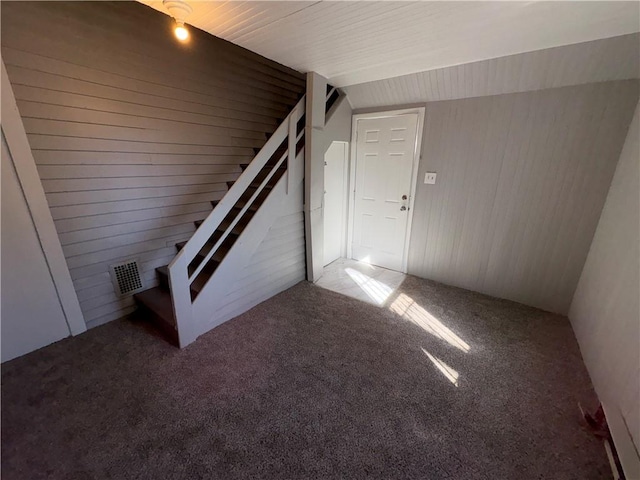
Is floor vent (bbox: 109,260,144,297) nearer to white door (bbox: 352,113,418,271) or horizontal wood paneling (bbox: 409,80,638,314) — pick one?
white door (bbox: 352,113,418,271)

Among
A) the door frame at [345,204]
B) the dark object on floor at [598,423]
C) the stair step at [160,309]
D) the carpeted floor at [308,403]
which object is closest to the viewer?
the carpeted floor at [308,403]

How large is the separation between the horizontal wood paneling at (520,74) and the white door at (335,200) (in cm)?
77

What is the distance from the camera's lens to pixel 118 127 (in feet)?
6.73

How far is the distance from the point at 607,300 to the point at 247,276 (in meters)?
2.80

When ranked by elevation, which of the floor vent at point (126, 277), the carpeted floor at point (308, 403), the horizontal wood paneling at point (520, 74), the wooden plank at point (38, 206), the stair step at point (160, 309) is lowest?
the carpeted floor at point (308, 403)

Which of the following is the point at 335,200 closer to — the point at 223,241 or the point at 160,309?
the point at 223,241

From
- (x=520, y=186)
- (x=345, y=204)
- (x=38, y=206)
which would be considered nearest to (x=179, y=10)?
(x=38, y=206)

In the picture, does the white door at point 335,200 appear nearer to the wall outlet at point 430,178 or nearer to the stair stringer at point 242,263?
the stair stringer at point 242,263

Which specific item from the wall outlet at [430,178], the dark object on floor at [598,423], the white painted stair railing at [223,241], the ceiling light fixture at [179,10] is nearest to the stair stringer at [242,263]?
the white painted stair railing at [223,241]

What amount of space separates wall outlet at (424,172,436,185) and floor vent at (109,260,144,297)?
3.14 m

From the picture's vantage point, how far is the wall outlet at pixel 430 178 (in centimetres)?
299

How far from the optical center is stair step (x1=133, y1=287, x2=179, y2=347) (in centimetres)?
208

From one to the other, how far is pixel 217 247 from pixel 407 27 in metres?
2.03

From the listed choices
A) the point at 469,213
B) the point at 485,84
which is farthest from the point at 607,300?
the point at 485,84
